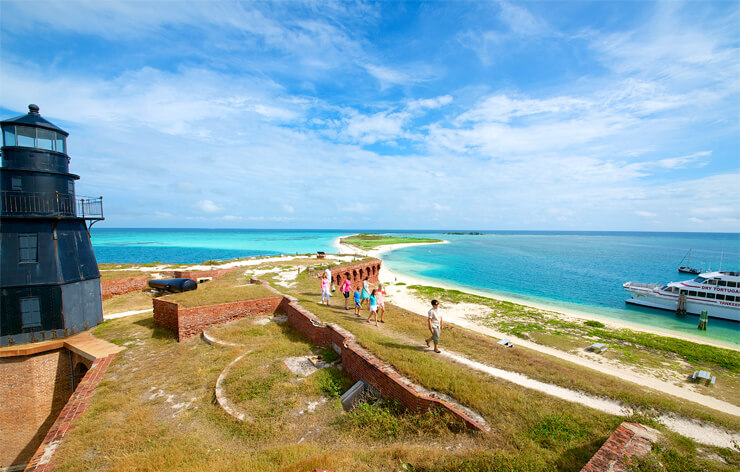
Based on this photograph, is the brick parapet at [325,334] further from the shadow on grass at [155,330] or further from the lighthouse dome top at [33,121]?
the lighthouse dome top at [33,121]

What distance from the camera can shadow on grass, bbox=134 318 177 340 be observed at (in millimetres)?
13977

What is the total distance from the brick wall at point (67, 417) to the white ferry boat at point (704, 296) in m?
42.9

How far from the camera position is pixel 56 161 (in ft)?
44.1

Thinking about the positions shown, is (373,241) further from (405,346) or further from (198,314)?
(405,346)

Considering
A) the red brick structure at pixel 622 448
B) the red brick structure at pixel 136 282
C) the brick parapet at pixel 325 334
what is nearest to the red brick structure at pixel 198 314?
the brick parapet at pixel 325 334

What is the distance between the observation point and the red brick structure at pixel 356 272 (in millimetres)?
28452

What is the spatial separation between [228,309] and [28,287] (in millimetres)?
A: 7643

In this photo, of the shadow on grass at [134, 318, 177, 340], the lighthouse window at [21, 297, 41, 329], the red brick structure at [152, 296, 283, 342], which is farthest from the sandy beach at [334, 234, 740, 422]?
the lighthouse window at [21, 297, 41, 329]

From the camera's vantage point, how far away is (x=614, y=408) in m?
6.70

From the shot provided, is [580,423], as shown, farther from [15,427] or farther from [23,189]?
[23,189]

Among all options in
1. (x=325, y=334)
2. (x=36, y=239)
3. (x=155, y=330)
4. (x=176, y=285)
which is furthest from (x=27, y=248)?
(x=325, y=334)

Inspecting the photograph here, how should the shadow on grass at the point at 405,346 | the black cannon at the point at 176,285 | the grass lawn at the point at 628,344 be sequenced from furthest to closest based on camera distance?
the black cannon at the point at 176,285 → the grass lawn at the point at 628,344 → the shadow on grass at the point at 405,346

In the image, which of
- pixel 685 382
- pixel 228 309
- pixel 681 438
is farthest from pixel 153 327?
pixel 685 382

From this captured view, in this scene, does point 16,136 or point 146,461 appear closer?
point 146,461
